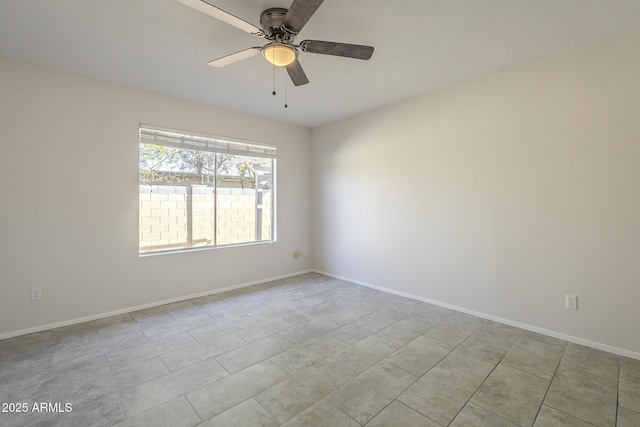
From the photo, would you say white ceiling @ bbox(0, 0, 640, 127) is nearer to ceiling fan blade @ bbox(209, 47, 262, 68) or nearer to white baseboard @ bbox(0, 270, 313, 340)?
ceiling fan blade @ bbox(209, 47, 262, 68)

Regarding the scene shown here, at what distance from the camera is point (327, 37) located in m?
2.33

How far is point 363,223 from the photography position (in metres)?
4.27

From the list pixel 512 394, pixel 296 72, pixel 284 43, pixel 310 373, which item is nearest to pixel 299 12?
pixel 284 43

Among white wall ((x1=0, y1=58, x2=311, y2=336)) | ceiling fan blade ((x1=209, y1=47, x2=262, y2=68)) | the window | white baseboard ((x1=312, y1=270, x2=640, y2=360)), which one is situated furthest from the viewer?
the window

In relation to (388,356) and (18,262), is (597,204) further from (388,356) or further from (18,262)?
(18,262)

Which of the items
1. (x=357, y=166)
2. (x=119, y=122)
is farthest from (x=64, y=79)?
(x=357, y=166)

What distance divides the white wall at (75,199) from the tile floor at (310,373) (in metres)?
0.33

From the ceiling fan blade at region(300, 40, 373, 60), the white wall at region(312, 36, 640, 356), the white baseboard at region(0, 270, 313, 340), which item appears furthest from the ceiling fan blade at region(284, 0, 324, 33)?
the white baseboard at region(0, 270, 313, 340)

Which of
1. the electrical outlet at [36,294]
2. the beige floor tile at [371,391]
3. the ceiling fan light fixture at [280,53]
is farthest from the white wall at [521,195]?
the electrical outlet at [36,294]

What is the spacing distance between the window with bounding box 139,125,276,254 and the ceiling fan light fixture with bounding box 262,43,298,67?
2122 millimetres

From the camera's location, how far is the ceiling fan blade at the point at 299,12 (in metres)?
1.56

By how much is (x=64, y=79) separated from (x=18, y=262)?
6.00 ft

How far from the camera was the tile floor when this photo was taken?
1.68 metres

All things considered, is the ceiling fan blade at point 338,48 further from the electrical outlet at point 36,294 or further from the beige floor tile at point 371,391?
the electrical outlet at point 36,294
